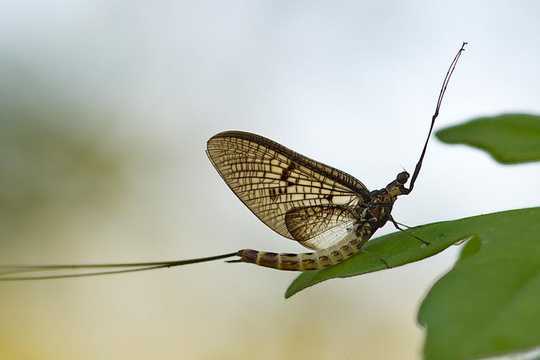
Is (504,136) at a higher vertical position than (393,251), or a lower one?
higher

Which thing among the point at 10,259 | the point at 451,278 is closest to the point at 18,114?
the point at 10,259

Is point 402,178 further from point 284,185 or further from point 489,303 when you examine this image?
point 489,303

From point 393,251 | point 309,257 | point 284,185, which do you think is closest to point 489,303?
point 393,251

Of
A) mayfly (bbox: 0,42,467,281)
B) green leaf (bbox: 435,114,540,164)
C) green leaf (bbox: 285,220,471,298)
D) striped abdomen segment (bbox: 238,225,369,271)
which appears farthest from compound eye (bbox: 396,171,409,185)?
green leaf (bbox: 435,114,540,164)

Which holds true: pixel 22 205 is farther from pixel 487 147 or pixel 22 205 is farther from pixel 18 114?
pixel 487 147

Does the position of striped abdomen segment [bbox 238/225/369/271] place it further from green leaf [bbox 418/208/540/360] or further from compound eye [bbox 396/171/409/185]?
green leaf [bbox 418/208/540/360]

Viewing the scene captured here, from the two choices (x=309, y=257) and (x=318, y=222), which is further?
(x=318, y=222)

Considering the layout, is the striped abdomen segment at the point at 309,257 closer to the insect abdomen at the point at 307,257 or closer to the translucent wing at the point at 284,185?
the insect abdomen at the point at 307,257

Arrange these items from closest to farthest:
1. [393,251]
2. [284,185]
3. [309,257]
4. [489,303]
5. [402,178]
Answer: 1. [489,303]
2. [393,251]
3. [309,257]
4. [284,185]
5. [402,178]
